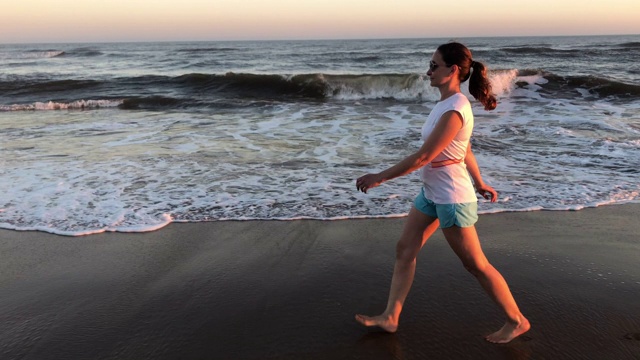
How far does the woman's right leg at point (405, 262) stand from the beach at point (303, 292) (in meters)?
0.08

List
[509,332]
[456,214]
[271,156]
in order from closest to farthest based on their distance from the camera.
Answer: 1. [456,214]
2. [509,332]
3. [271,156]

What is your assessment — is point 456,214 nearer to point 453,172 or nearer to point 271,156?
point 453,172

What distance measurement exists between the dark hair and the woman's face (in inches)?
0.8

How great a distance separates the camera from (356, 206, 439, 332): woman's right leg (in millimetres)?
2709

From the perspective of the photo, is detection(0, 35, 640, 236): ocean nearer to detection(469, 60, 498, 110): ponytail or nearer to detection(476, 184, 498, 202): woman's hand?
detection(476, 184, 498, 202): woman's hand

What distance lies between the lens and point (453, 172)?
2.49 metres

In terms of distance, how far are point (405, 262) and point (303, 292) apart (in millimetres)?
912

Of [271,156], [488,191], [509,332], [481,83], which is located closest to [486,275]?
[509,332]

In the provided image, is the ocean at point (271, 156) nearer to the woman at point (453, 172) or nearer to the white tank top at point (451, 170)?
the woman at point (453, 172)

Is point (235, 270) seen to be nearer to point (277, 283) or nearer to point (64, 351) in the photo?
point (277, 283)

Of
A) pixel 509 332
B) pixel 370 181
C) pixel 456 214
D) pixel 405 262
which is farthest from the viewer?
pixel 405 262

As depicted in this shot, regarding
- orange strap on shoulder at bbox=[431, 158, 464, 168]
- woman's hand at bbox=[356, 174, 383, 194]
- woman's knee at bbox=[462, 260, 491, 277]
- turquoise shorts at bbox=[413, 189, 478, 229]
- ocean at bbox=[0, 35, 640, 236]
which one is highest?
orange strap on shoulder at bbox=[431, 158, 464, 168]

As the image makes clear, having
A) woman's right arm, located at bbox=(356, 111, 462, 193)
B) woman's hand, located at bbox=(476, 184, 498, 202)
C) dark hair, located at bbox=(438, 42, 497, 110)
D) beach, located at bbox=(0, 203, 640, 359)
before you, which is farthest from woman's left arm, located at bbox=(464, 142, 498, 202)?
beach, located at bbox=(0, 203, 640, 359)

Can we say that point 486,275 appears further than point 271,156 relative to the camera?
No
